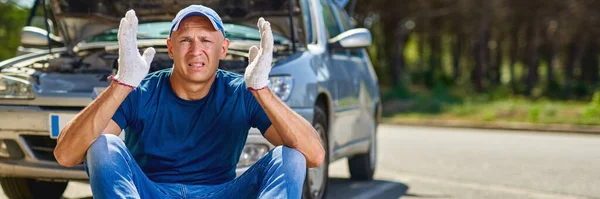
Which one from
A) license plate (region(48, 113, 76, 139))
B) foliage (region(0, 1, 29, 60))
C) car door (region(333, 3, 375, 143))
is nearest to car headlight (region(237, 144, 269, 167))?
license plate (region(48, 113, 76, 139))

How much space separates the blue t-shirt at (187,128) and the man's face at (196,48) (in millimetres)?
125

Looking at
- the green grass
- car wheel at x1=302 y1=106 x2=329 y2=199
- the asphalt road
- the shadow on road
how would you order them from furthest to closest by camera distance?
the green grass
the asphalt road
the shadow on road
car wheel at x1=302 y1=106 x2=329 y2=199

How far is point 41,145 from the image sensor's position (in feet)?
21.5

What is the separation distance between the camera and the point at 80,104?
625 cm

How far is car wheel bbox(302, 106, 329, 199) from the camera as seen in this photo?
6.62 metres

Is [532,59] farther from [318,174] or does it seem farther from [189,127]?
[189,127]

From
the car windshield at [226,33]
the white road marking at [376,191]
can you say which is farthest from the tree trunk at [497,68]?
the car windshield at [226,33]

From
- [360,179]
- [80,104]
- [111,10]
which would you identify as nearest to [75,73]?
[80,104]

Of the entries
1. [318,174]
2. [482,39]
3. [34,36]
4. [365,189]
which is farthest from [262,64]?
[482,39]

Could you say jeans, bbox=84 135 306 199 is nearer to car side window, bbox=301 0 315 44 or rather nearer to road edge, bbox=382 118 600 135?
car side window, bbox=301 0 315 44

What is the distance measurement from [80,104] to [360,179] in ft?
11.6

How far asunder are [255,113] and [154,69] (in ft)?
8.32

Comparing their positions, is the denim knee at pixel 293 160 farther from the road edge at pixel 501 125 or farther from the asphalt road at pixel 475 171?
the road edge at pixel 501 125

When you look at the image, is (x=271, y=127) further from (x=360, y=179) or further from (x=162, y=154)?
(x=360, y=179)
